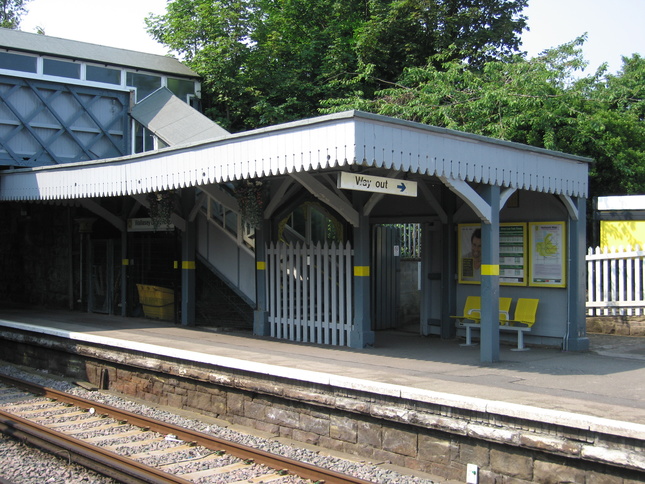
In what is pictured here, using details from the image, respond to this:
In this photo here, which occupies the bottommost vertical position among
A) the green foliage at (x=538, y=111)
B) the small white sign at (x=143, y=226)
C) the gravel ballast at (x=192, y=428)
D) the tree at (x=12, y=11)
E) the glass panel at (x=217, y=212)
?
the gravel ballast at (x=192, y=428)

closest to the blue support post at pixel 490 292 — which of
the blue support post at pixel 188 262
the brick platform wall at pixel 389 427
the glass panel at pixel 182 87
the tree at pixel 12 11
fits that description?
the brick platform wall at pixel 389 427

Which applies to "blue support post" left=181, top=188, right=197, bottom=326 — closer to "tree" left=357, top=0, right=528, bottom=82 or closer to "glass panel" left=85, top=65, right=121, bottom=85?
"glass panel" left=85, top=65, right=121, bottom=85

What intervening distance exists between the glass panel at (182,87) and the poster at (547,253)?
12.9 metres

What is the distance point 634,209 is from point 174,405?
8.94m

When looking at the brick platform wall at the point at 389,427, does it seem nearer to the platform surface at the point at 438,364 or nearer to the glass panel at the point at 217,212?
the platform surface at the point at 438,364

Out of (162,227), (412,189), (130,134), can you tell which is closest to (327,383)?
(412,189)

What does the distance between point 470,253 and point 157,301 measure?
707cm

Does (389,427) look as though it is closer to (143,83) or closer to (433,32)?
(143,83)

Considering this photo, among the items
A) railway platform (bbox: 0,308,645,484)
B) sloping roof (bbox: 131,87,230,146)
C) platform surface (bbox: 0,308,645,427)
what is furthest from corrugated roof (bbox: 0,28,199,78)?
railway platform (bbox: 0,308,645,484)

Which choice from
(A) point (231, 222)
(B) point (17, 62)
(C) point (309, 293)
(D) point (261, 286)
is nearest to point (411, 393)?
(C) point (309, 293)

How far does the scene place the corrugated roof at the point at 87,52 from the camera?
17.0 meters

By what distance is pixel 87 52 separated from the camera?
18.2 m

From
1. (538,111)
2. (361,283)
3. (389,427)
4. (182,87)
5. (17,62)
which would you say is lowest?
(389,427)

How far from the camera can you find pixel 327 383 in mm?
7043
